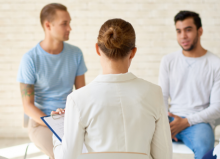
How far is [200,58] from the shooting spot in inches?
72.9

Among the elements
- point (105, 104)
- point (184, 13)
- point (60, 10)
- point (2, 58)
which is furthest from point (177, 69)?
point (2, 58)

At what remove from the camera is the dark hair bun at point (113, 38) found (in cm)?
86

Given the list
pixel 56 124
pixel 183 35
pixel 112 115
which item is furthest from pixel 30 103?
pixel 183 35

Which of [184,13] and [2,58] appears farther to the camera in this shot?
[2,58]

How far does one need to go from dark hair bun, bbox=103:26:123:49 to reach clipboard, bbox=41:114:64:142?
532 mm

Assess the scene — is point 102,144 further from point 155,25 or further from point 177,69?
point 155,25

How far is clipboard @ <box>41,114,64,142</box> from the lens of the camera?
113cm

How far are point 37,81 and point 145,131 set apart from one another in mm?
1146

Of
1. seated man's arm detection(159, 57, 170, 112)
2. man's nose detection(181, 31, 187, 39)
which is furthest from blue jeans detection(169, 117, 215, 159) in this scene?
man's nose detection(181, 31, 187, 39)

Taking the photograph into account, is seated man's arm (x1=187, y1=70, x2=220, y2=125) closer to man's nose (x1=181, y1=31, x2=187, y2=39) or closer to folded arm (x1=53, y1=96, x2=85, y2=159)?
man's nose (x1=181, y1=31, x2=187, y2=39)

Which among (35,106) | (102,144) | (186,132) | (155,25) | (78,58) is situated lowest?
(186,132)

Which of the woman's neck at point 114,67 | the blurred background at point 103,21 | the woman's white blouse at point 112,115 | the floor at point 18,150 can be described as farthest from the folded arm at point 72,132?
the blurred background at point 103,21

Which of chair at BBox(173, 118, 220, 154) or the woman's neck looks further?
chair at BBox(173, 118, 220, 154)

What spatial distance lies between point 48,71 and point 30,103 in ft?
0.92
